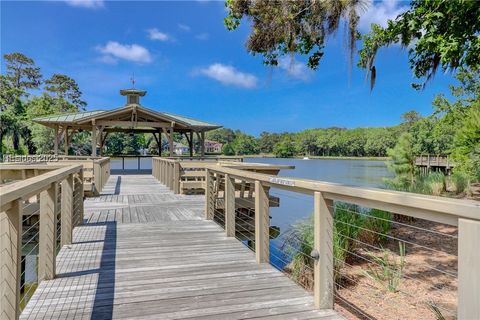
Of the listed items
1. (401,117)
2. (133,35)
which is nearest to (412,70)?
(133,35)

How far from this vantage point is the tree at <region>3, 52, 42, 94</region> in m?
36.9

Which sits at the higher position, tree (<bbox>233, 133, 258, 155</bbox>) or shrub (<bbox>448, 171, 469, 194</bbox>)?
tree (<bbox>233, 133, 258, 155</bbox>)

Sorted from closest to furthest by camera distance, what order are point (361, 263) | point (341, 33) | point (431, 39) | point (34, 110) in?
1. point (431, 39)
2. point (361, 263)
3. point (341, 33)
4. point (34, 110)

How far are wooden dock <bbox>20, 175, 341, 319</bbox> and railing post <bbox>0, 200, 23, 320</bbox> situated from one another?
18.2 inches

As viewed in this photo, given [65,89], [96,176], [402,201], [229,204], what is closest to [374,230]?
[229,204]

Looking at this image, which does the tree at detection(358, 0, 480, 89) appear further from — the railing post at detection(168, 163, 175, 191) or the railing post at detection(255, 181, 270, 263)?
the railing post at detection(168, 163, 175, 191)

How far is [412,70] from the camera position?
6367 millimetres

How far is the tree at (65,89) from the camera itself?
125 ft

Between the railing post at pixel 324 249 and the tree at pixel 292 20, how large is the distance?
4.78 meters

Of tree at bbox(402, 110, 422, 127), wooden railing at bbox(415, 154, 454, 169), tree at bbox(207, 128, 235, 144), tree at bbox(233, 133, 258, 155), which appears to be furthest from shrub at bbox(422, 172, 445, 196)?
tree at bbox(207, 128, 235, 144)

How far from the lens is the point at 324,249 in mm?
2312

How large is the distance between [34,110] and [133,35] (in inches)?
443

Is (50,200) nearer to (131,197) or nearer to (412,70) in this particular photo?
(131,197)

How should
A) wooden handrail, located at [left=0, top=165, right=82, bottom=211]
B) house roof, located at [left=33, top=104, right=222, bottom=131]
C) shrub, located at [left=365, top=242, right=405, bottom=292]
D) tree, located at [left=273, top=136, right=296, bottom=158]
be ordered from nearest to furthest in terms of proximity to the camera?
1. wooden handrail, located at [left=0, top=165, right=82, bottom=211]
2. shrub, located at [left=365, top=242, right=405, bottom=292]
3. house roof, located at [left=33, top=104, right=222, bottom=131]
4. tree, located at [left=273, top=136, right=296, bottom=158]
